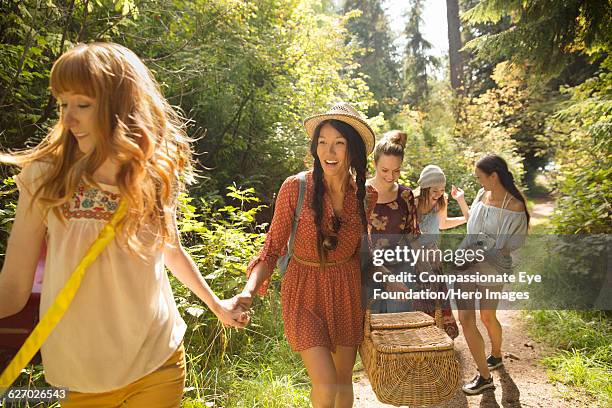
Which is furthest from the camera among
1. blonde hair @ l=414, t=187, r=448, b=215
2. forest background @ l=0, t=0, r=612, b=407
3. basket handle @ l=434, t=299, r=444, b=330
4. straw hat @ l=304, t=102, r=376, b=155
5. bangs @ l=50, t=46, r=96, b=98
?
blonde hair @ l=414, t=187, r=448, b=215

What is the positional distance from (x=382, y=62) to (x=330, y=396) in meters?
24.5

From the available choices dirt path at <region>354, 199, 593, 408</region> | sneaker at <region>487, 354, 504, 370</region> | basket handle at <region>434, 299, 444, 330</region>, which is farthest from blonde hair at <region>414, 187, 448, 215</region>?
dirt path at <region>354, 199, 593, 408</region>

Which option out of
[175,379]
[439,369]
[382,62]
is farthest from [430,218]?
[382,62]

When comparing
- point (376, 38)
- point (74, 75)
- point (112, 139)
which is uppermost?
point (376, 38)

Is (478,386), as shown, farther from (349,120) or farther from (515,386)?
(349,120)

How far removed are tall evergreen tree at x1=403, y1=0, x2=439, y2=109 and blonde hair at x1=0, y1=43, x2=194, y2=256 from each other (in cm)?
2455

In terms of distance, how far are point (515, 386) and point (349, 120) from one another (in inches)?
126

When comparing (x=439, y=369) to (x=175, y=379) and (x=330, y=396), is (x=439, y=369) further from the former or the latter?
(x=175, y=379)

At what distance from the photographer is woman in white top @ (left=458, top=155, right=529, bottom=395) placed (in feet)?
14.1

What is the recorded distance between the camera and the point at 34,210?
164cm

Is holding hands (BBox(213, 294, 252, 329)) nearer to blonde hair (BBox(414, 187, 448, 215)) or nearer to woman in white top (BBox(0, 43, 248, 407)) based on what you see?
woman in white top (BBox(0, 43, 248, 407))

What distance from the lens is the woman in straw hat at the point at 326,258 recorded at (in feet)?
9.47

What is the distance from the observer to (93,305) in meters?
1.68

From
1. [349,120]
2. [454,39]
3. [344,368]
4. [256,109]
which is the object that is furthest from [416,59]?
[344,368]
